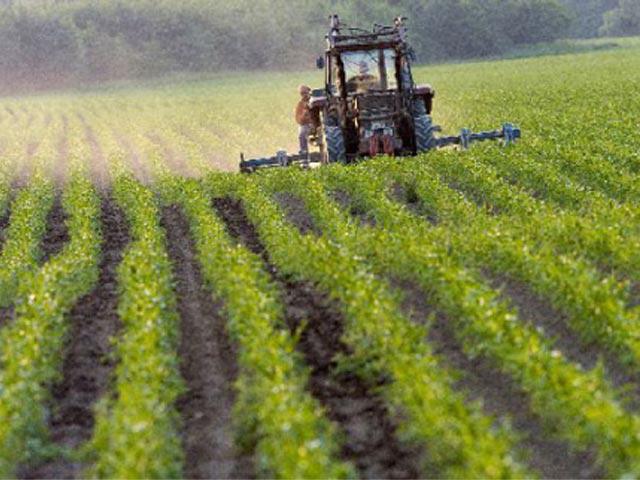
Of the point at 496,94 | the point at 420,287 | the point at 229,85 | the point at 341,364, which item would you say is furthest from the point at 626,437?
the point at 229,85

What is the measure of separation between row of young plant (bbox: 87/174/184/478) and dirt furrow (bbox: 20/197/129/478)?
0.19 meters

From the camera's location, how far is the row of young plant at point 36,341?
29.0 feet

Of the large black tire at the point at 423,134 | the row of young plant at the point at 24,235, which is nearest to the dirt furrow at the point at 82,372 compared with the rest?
the row of young plant at the point at 24,235

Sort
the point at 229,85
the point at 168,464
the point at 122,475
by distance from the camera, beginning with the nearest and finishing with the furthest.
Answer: the point at 122,475 < the point at 168,464 < the point at 229,85

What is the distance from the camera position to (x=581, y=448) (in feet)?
26.7

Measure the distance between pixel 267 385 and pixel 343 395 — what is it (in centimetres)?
108

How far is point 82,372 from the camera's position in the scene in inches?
425

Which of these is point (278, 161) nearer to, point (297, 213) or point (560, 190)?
point (297, 213)

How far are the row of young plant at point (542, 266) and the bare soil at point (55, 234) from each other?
17.3 feet

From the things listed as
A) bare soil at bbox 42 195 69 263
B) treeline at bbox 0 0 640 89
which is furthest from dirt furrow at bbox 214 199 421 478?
treeline at bbox 0 0 640 89

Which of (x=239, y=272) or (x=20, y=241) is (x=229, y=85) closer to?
(x=20, y=241)

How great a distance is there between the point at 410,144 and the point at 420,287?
30.9 ft

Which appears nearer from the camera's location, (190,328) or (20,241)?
(190,328)

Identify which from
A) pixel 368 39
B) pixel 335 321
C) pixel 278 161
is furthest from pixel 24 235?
pixel 368 39
